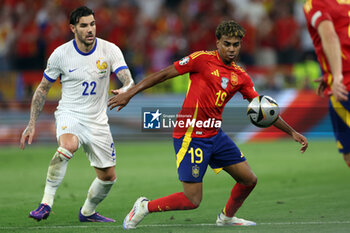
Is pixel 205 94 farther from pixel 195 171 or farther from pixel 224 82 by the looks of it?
pixel 195 171

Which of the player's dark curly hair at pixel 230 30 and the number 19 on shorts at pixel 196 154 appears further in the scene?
the number 19 on shorts at pixel 196 154

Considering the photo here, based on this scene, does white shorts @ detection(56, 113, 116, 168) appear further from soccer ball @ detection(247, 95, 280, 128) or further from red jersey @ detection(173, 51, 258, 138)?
soccer ball @ detection(247, 95, 280, 128)

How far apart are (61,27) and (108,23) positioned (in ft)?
4.90

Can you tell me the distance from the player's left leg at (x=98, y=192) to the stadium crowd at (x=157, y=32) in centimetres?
1150

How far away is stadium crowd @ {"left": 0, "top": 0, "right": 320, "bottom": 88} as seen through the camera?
20.4 meters

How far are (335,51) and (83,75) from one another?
3.64m

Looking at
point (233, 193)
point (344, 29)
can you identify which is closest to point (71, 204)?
point (233, 193)

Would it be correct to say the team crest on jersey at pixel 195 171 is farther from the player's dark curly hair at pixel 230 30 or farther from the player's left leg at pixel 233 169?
the player's dark curly hair at pixel 230 30

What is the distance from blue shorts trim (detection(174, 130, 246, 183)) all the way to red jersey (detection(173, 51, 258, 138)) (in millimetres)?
82


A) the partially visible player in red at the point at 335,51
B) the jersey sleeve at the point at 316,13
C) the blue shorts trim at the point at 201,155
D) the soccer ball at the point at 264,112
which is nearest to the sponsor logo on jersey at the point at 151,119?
the blue shorts trim at the point at 201,155

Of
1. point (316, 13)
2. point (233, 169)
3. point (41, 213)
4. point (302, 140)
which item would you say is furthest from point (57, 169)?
point (316, 13)

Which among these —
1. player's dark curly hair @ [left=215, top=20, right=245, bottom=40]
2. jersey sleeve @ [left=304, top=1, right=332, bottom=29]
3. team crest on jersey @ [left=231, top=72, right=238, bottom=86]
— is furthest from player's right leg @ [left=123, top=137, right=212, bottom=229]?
jersey sleeve @ [left=304, top=1, right=332, bottom=29]

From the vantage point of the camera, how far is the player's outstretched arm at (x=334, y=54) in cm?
534

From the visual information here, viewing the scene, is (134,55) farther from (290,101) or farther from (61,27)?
(290,101)
